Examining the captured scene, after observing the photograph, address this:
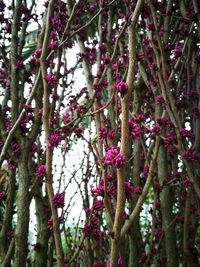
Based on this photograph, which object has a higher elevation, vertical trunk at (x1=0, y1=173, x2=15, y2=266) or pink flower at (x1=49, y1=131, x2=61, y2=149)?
pink flower at (x1=49, y1=131, x2=61, y2=149)

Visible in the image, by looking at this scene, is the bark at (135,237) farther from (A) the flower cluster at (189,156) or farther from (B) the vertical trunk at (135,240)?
(A) the flower cluster at (189,156)

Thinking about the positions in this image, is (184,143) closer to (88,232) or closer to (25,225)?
(88,232)

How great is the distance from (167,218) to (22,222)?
1312 millimetres

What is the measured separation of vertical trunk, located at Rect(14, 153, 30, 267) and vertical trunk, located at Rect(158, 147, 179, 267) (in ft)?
3.71

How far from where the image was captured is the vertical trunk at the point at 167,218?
8.84 ft

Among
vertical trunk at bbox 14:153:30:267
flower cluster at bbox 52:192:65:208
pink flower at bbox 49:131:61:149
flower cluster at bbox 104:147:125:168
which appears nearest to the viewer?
flower cluster at bbox 104:147:125:168

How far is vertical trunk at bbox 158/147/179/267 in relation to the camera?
2696 mm

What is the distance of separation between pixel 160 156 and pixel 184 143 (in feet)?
1.90

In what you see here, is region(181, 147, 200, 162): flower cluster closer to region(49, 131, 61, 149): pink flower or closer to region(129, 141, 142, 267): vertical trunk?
region(129, 141, 142, 267): vertical trunk

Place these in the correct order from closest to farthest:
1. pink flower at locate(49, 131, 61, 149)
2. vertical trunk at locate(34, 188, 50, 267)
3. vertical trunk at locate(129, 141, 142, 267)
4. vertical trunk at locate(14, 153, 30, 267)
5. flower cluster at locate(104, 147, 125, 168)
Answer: flower cluster at locate(104, 147, 125, 168)
pink flower at locate(49, 131, 61, 149)
vertical trunk at locate(14, 153, 30, 267)
vertical trunk at locate(34, 188, 50, 267)
vertical trunk at locate(129, 141, 142, 267)

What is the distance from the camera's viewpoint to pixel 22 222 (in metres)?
1.96

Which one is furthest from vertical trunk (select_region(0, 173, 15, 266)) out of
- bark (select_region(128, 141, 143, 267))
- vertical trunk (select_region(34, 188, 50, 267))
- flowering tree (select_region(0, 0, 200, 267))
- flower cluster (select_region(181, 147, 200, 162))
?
flower cluster (select_region(181, 147, 200, 162))

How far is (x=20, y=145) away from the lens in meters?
2.14

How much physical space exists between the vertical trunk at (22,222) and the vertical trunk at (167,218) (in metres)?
1.13
